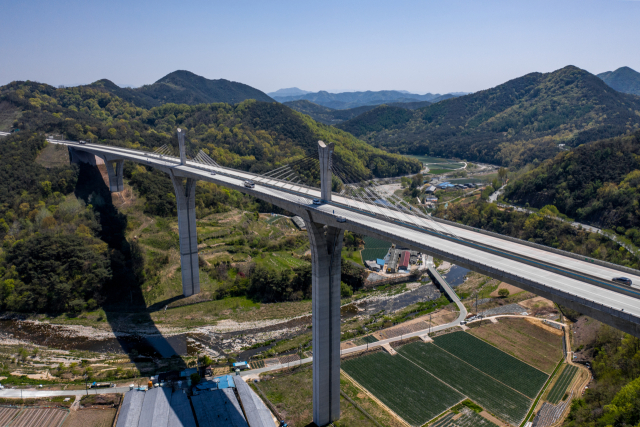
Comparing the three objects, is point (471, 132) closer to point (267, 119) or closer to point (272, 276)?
point (267, 119)

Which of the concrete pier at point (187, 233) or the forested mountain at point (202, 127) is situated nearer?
the concrete pier at point (187, 233)

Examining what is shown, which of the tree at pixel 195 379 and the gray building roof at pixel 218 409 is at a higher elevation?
the tree at pixel 195 379

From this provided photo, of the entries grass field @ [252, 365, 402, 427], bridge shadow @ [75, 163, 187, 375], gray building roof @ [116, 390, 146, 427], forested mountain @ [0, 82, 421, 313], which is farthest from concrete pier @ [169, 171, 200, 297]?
grass field @ [252, 365, 402, 427]

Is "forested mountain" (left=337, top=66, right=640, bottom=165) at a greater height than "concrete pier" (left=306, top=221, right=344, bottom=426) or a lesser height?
greater

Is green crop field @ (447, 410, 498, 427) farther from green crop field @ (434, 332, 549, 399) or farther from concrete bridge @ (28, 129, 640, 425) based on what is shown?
concrete bridge @ (28, 129, 640, 425)

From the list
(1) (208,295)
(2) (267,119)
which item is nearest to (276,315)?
(1) (208,295)

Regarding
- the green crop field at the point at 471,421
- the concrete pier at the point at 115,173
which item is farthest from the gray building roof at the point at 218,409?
the concrete pier at the point at 115,173

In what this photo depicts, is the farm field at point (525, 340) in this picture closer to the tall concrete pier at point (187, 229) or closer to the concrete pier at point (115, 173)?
the tall concrete pier at point (187, 229)
